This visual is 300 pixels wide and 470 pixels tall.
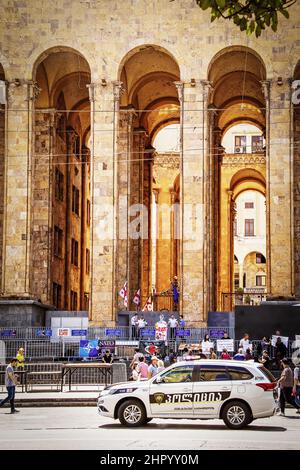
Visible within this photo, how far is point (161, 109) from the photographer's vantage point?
189 ft

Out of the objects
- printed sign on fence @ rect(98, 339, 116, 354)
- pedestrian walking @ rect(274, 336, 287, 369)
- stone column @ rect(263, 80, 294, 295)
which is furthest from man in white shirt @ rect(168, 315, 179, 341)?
pedestrian walking @ rect(274, 336, 287, 369)

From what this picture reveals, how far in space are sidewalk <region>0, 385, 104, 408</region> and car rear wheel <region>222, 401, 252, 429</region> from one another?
28.2 feet

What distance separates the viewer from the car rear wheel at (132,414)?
22188mm

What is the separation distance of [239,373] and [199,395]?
3.60 feet

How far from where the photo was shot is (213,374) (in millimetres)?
22328

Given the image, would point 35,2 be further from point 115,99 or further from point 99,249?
point 99,249

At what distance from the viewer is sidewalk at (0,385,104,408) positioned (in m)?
29.5

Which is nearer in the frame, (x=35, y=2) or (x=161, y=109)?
(x=35, y=2)

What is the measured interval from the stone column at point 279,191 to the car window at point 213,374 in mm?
20678

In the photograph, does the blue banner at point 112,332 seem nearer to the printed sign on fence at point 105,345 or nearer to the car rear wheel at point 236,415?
the printed sign on fence at point 105,345

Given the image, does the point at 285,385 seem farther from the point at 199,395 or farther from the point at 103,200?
the point at 103,200

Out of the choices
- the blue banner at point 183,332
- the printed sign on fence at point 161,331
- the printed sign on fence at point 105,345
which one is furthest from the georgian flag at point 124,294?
the printed sign on fence at point 105,345

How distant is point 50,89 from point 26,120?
18.2ft
